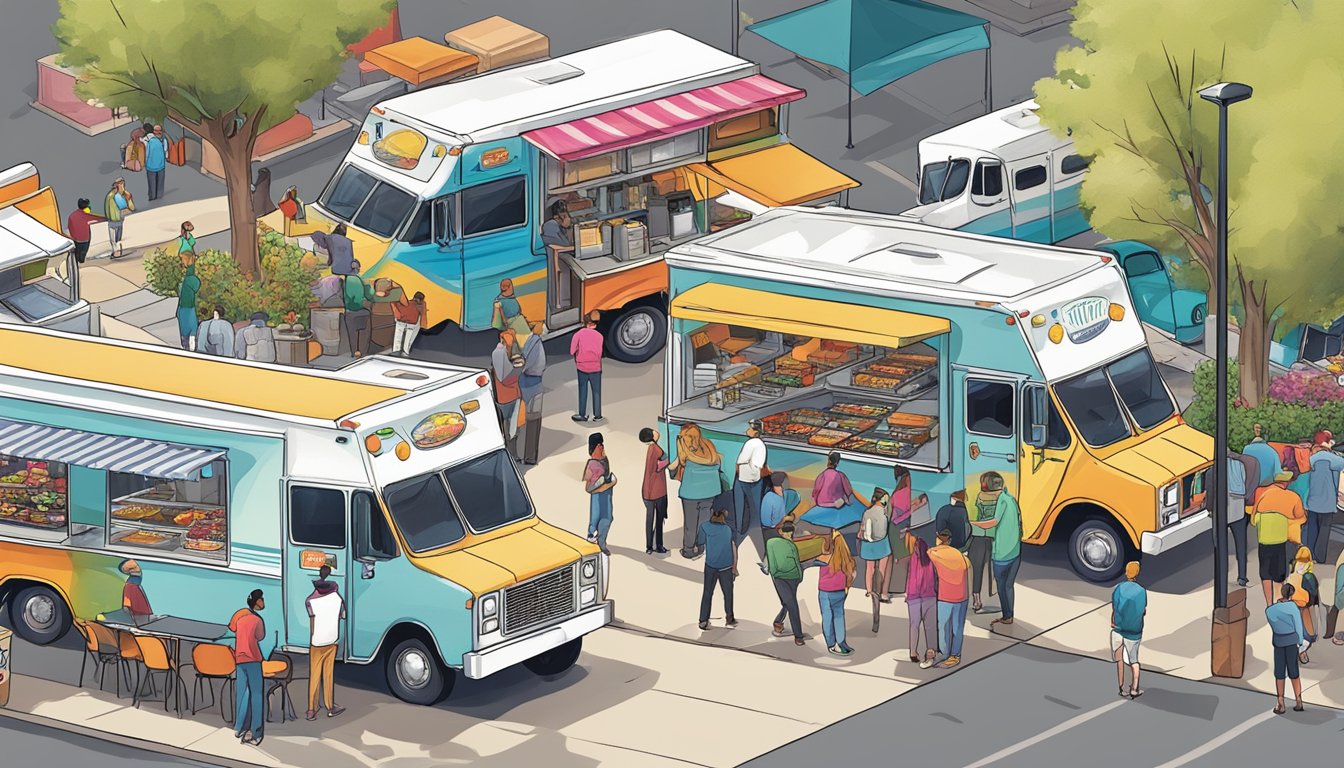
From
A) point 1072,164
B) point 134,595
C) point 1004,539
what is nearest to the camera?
point 134,595

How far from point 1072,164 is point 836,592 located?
12564 mm

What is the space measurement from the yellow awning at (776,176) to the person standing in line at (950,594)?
9.63m

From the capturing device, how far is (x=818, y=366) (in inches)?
1214

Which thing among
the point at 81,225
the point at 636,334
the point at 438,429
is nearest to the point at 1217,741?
the point at 438,429

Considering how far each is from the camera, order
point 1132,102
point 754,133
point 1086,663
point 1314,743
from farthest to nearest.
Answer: point 754,133
point 1132,102
point 1086,663
point 1314,743

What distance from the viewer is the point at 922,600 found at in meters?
25.7

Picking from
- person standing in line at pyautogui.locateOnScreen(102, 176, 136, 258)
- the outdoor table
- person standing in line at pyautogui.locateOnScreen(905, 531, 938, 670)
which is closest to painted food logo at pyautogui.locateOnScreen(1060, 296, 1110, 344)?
person standing in line at pyautogui.locateOnScreen(905, 531, 938, 670)

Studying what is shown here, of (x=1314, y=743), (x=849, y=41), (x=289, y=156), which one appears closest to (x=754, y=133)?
(x=849, y=41)

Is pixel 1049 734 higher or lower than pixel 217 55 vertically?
lower

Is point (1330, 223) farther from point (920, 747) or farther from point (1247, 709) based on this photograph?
point (920, 747)

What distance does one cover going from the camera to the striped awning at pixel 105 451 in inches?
988

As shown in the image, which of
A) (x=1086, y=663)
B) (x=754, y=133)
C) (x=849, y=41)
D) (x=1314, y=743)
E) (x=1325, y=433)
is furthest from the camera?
(x=849, y=41)

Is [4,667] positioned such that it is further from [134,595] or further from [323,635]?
[323,635]

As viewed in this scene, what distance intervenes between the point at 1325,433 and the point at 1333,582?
1.49 meters
